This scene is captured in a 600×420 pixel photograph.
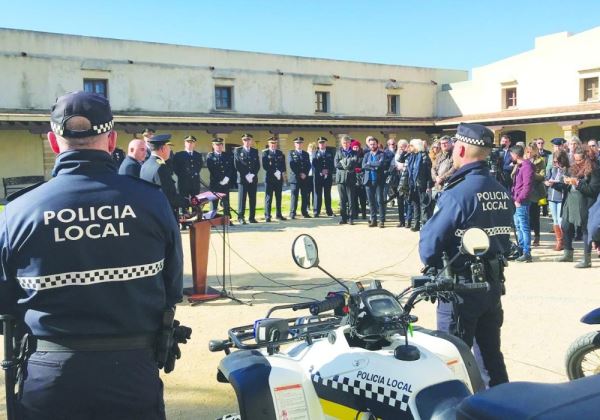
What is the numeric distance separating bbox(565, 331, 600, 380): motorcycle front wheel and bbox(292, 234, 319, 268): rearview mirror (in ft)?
8.45

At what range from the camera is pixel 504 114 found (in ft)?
112

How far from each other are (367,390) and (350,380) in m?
0.08

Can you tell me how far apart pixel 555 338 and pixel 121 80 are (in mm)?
27470

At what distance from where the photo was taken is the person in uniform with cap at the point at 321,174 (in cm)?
1560

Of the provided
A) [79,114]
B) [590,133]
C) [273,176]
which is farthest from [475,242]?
[590,133]

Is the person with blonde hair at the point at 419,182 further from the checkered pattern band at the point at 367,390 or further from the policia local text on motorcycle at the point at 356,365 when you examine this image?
the checkered pattern band at the point at 367,390

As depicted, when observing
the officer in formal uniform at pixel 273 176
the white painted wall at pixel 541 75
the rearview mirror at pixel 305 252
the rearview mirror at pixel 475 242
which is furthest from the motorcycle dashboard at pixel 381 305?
the white painted wall at pixel 541 75

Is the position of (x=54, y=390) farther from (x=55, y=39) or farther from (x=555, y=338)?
(x=55, y=39)

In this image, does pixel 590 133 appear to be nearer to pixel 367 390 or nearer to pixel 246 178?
pixel 246 178

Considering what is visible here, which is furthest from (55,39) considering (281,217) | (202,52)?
(281,217)

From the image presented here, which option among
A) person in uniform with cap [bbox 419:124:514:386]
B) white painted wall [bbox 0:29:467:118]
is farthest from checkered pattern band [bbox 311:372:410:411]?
white painted wall [bbox 0:29:467:118]

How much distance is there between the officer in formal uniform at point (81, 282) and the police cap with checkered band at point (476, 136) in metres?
2.18

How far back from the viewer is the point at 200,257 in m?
7.23

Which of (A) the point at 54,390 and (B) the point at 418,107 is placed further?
(B) the point at 418,107
